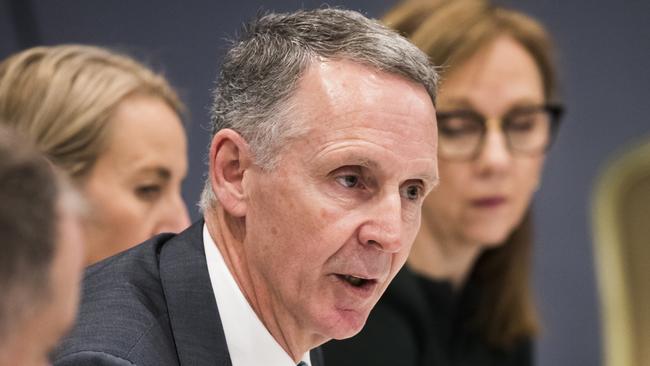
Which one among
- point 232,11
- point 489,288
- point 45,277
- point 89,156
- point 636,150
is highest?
point 232,11

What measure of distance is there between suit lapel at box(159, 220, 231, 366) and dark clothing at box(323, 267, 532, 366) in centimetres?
93

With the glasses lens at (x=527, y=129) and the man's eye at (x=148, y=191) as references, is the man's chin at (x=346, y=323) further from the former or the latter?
the glasses lens at (x=527, y=129)

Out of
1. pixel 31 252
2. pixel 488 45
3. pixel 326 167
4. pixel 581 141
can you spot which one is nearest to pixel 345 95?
pixel 326 167

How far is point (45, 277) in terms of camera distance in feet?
2.91

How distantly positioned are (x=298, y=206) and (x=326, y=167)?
73 mm

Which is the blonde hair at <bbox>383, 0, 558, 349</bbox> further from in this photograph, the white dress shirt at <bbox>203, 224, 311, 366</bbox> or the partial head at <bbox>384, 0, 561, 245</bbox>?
the white dress shirt at <bbox>203, 224, 311, 366</bbox>

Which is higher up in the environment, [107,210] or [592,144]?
[592,144]

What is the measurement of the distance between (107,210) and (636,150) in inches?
85.8

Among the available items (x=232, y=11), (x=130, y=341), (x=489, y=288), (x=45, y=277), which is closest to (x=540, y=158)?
(x=489, y=288)

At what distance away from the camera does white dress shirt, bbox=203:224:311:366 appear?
5.23 ft

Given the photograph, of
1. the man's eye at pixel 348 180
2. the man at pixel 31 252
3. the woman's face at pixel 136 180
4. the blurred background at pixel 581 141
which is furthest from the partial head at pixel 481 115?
the man at pixel 31 252

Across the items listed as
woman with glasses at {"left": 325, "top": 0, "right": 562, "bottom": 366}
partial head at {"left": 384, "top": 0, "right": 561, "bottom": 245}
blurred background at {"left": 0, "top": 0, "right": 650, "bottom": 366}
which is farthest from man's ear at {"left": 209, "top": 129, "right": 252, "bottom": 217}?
blurred background at {"left": 0, "top": 0, "right": 650, "bottom": 366}

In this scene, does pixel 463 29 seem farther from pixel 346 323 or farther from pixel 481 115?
pixel 346 323

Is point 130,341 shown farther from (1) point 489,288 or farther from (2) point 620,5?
(2) point 620,5
